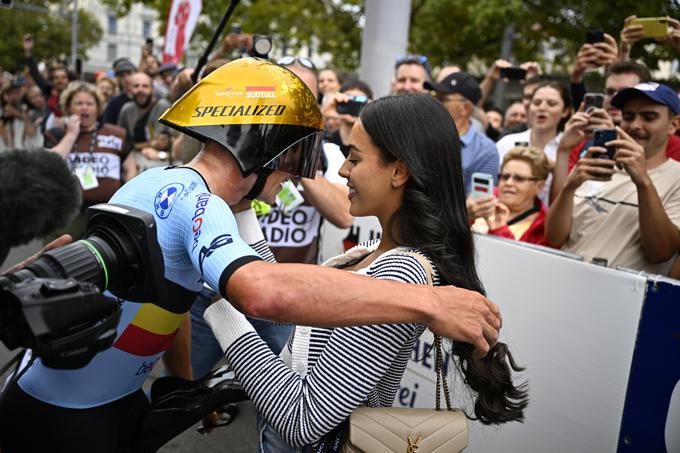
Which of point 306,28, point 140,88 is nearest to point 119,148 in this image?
point 140,88

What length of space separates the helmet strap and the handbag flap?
0.68 metres

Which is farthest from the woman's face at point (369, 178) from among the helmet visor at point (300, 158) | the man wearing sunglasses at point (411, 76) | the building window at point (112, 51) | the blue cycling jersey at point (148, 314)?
the building window at point (112, 51)

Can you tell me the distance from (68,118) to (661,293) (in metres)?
5.01

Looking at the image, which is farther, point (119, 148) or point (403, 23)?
point (403, 23)

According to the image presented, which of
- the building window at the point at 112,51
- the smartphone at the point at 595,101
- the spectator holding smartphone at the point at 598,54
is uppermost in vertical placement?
the spectator holding smartphone at the point at 598,54

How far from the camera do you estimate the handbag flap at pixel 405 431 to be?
1.58 m

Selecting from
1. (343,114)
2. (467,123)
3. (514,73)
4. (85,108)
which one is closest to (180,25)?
(85,108)

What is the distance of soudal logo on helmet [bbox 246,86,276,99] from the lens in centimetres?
170

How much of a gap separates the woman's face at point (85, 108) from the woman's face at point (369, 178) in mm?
4480

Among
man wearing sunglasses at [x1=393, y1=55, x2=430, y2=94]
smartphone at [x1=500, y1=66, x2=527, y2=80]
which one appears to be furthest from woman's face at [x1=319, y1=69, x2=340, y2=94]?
smartphone at [x1=500, y1=66, x2=527, y2=80]

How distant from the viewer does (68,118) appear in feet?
18.6

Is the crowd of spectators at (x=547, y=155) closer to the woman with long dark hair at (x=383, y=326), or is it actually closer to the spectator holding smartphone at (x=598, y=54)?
the spectator holding smartphone at (x=598, y=54)

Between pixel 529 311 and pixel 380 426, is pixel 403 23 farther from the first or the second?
pixel 380 426

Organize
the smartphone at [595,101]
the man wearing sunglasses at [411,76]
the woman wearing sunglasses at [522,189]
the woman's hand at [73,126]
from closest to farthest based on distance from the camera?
the smartphone at [595,101] → the woman wearing sunglasses at [522,189] → the man wearing sunglasses at [411,76] → the woman's hand at [73,126]
